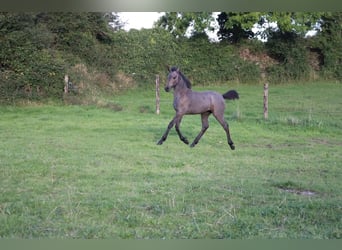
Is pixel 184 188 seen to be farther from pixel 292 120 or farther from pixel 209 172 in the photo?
pixel 292 120

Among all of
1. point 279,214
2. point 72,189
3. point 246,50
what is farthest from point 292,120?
point 72,189

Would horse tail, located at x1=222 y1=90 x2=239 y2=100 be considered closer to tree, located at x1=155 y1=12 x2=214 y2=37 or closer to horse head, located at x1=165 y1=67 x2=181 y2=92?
horse head, located at x1=165 y1=67 x2=181 y2=92

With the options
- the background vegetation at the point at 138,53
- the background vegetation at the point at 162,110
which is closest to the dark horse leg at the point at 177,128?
the background vegetation at the point at 162,110

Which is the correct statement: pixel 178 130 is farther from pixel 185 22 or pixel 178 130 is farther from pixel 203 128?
pixel 185 22

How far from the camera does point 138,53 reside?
491 cm

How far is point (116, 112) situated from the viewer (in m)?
4.84

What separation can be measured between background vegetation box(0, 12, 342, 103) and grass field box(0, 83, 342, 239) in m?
0.18

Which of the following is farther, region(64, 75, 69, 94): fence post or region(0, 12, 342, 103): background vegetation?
region(64, 75, 69, 94): fence post

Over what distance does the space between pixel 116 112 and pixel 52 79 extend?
69cm

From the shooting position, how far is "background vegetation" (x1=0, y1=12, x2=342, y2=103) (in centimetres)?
474

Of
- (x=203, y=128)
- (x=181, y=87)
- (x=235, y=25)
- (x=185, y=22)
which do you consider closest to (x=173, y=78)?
(x=181, y=87)

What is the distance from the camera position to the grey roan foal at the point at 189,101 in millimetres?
3957

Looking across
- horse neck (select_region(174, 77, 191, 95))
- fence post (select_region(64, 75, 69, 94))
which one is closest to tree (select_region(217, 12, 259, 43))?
horse neck (select_region(174, 77, 191, 95))

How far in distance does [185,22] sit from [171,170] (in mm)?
1339
